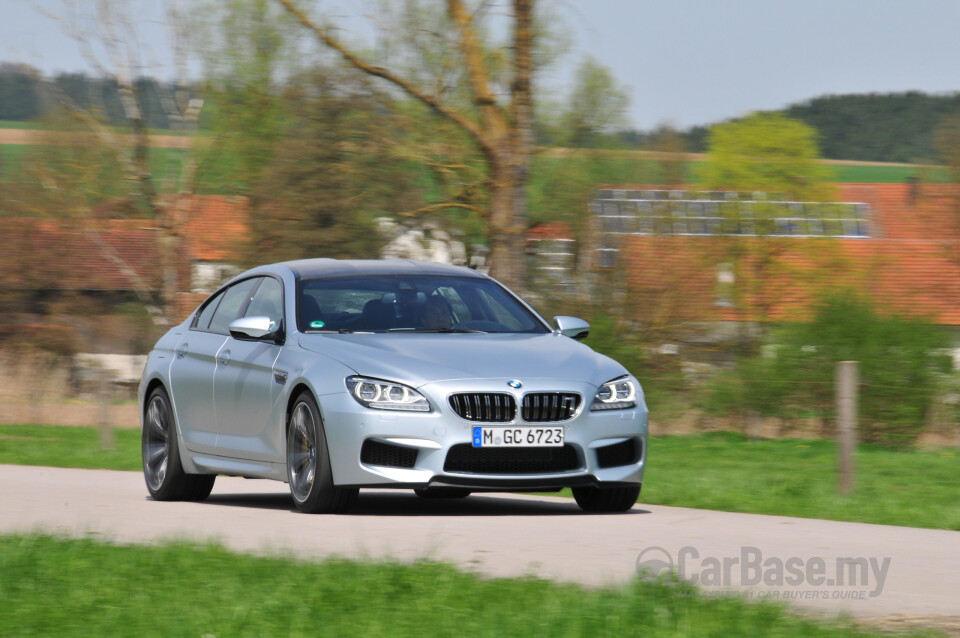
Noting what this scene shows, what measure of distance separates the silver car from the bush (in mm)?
10383

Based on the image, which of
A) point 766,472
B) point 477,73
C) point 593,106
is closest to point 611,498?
point 766,472

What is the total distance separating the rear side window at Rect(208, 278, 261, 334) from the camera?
1098cm

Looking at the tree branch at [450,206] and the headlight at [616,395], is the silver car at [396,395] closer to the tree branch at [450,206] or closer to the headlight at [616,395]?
the headlight at [616,395]

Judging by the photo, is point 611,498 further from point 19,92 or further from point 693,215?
point 19,92

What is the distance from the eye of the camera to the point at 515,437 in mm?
8945

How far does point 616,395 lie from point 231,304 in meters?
Result: 3.25

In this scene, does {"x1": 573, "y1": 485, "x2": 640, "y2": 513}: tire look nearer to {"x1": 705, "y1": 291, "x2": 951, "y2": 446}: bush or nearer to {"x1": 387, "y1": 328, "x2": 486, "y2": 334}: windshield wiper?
{"x1": 387, "y1": 328, "x2": 486, "y2": 334}: windshield wiper

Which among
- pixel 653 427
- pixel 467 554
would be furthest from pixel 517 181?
pixel 467 554

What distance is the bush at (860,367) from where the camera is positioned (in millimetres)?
20062

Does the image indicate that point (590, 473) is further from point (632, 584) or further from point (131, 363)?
point (131, 363)

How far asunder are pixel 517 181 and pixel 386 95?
6.43 metres

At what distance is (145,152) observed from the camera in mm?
35625

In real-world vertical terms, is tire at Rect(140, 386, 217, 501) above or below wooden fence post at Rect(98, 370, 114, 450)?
above

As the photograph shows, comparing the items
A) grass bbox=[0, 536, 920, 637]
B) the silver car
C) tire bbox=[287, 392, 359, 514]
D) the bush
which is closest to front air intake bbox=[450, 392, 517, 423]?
the silver car
